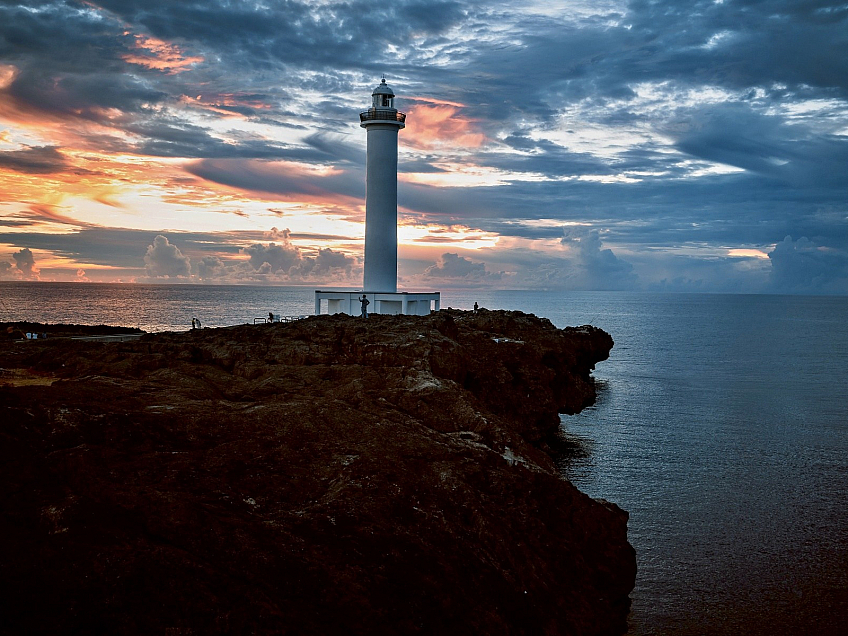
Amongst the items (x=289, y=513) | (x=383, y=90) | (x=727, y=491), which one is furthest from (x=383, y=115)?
(x=289, y=513)

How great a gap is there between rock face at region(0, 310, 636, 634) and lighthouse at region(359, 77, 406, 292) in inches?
1005

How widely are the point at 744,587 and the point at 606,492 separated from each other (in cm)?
672

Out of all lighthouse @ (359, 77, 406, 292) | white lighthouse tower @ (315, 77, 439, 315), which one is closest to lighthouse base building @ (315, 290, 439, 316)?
white lighthouse tower @ (315, 77, 439, 315)

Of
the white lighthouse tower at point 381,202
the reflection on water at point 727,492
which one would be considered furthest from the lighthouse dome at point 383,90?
the reflection on water at point 727,492

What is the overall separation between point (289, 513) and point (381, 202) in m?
34.3

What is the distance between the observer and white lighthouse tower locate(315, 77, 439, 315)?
1647 inches

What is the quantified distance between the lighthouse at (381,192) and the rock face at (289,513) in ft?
83.8

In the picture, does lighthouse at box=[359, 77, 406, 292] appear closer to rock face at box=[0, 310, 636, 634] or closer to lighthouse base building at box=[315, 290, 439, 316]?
lighthouse base building at box=[315, 290, 439, 316]

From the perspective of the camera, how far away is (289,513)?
930 cm

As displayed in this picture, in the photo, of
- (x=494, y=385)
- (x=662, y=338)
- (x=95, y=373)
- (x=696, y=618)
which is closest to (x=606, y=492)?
(x=494, y=385)

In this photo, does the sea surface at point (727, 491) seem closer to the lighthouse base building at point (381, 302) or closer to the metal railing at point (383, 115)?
the lighthouse base building at point (381, 302)

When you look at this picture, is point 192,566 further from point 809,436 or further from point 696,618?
point 809,436

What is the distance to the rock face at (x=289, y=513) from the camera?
7121 millimetres

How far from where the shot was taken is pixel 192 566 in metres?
7.43
